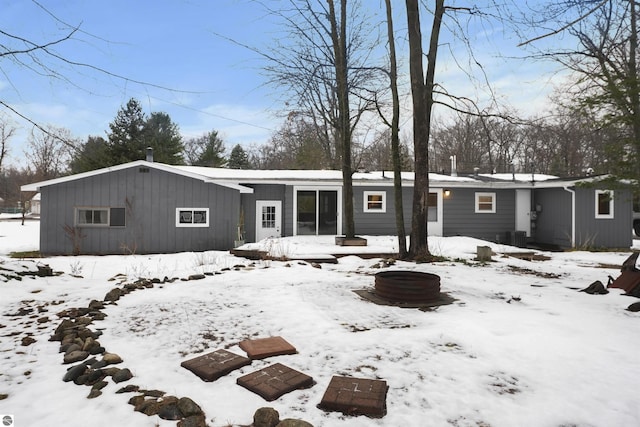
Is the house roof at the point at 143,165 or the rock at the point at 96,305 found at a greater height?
the house roof at the point at 143,165

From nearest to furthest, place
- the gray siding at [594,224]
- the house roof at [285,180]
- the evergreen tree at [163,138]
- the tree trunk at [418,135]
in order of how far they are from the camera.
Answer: the tree trunk at [418,135]
the house roof at [285,180]
the gray siding at [594,224]
the evergreen tree at [163,138]

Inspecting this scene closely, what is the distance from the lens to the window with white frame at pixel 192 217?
44.2 feet

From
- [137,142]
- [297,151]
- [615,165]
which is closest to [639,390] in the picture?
[615,165]

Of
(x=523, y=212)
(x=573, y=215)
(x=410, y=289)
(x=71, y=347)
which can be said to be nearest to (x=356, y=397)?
(x=71, y=347)

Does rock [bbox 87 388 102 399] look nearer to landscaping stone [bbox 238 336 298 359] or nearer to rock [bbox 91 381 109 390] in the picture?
rock [bbox 91 381 109 390]

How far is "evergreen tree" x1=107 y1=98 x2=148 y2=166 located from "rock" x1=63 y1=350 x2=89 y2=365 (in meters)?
28.2

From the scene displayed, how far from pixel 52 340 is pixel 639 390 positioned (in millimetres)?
4851

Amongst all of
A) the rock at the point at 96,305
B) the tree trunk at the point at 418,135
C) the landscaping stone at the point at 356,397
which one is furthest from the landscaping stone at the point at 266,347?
the tree trunk at the point at 418,135

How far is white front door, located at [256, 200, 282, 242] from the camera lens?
1477cm

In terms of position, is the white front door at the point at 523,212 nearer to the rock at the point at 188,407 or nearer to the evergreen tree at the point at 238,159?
the rock at the point at 188,407

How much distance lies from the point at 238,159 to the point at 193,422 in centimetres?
3662

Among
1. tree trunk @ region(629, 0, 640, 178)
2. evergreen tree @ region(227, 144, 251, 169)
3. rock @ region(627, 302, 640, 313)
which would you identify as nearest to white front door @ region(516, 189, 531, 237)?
tree trunk @ region(629, 0, 640, 178)

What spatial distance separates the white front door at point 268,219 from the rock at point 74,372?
1206 centimetres

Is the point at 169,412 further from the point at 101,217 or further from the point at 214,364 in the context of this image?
the point at 101,217
